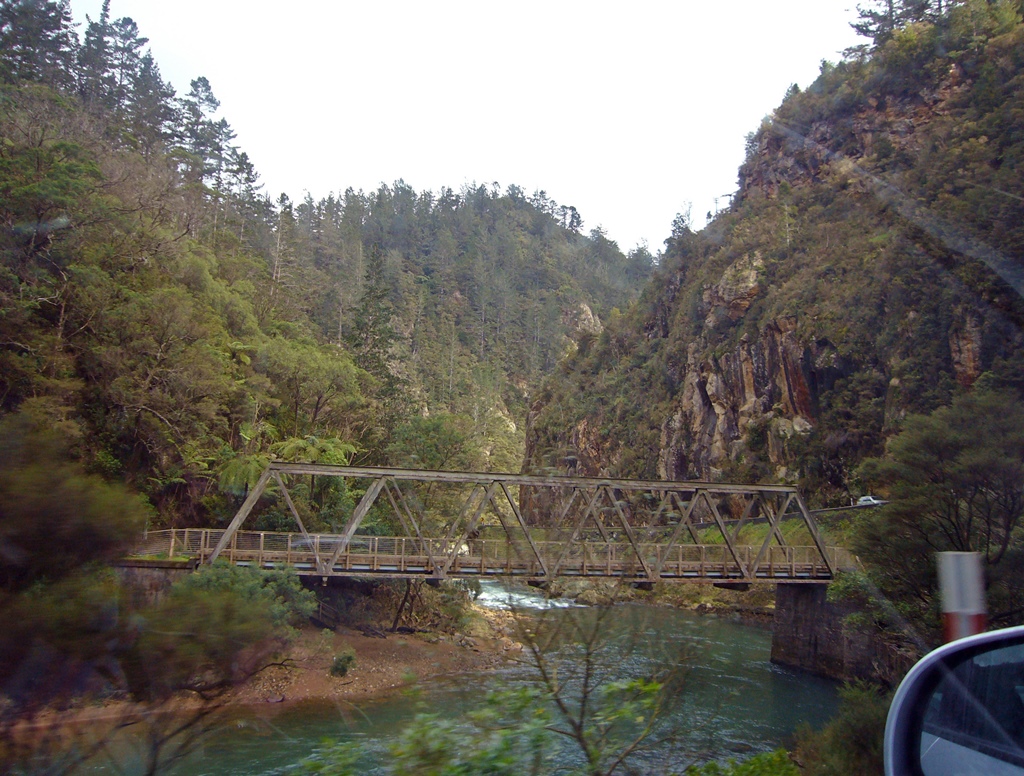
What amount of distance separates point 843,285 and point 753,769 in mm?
34326

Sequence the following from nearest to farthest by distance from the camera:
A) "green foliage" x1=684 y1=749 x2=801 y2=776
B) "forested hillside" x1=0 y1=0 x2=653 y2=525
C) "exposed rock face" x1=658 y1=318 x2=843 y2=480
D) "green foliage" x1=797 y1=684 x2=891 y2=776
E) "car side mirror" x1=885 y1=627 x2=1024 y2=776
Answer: "car side mirror" x1=885 y1=627 x2=1024 y2=776, "green foliage" x1=684 y1=749 x2=801 y2=776, "green foliage" x1=797 y1=684 x2=891 y2=776, "forested hillside" x1=0 y1=0 x2=653 y2=525, "exposed rock face" x1=658 y1=318 x2=843 y2=480

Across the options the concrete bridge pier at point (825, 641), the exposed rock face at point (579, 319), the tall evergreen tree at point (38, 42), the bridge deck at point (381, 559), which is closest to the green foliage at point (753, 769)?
the bridge deck at point (381, 559)

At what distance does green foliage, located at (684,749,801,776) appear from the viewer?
13.1ft

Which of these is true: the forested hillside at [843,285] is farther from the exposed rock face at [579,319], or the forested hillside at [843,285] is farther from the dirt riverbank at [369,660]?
the exposed rock face at [579,319]

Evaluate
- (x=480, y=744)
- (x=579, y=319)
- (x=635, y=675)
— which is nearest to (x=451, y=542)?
(x=635, y=675)

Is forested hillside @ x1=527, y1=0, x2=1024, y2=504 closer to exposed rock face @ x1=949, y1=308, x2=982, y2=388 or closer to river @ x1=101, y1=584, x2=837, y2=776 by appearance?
exposed rock face @ x1=949, y1=308, x2=982, y2=388

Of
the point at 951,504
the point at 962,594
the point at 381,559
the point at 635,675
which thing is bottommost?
the point at 381,559

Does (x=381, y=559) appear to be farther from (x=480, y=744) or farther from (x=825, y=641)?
(x=480, y=744)

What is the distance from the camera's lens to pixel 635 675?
503 centimetres

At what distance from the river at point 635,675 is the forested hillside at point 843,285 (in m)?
10.7

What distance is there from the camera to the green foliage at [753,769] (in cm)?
401

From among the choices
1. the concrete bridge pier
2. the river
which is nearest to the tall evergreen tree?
the river

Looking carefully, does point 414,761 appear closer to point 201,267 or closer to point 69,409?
point 69,409

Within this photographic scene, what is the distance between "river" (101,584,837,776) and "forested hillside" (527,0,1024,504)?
10.7 metres
